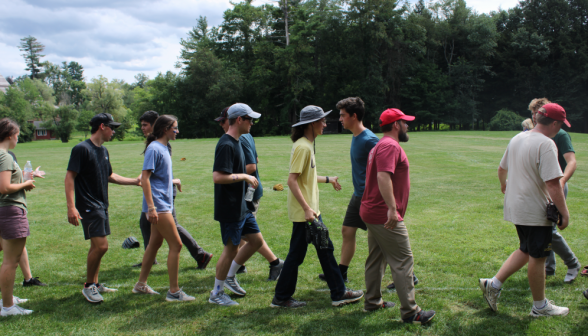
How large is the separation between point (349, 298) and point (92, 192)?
2.98m

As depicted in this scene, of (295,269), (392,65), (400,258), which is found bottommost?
(295,269)

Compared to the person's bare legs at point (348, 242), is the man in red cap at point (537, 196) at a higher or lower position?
higher

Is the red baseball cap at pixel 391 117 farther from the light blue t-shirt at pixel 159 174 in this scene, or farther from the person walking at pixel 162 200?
the light blue t-shirt at pixel 159 174

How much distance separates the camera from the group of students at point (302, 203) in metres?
3.60

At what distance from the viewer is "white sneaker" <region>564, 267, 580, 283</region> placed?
4531 millimetres

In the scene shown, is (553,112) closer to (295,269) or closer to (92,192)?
(295,269)

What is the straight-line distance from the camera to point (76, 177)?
4.22 metres

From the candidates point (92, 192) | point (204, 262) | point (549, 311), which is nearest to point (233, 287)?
point (204, 262)

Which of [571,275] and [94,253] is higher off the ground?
[94,253]

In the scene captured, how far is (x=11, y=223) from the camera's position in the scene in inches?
157

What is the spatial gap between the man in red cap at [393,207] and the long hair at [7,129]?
3.66 metres

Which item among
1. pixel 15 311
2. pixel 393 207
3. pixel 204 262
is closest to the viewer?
pixel 393 207

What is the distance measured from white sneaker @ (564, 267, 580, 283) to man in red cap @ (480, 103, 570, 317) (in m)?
0.97

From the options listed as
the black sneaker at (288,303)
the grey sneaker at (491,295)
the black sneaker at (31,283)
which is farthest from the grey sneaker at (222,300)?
the grey sneaker at (491,295)
